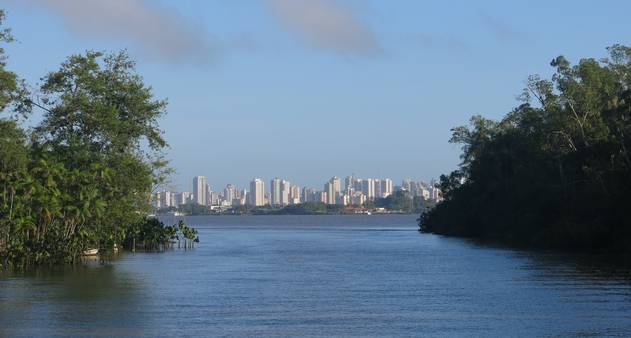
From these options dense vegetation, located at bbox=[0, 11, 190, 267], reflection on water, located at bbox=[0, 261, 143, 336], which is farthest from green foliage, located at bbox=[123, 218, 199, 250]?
reflection on water, located at bbox=[0, 261, 143, 336]

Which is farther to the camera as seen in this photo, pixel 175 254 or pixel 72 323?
pixel 175 254

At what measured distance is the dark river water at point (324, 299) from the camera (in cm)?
3123

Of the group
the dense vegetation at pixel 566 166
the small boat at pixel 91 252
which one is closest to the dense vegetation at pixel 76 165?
the small boat at pixel 91 252

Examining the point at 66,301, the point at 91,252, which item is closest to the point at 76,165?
the point at 91,252

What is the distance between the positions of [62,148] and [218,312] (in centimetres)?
3656

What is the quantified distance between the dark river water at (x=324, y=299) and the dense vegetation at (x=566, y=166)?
374 inches

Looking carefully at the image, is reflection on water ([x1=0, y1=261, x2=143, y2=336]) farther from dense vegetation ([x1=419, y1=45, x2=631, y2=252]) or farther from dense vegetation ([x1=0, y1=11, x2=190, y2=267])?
dense vegetation ([x1=419, y1=45, x2=631, y2=252])

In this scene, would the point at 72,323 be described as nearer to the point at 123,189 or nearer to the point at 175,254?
the point at 123,189

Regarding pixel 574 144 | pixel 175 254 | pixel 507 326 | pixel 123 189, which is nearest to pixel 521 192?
pixel 574 144

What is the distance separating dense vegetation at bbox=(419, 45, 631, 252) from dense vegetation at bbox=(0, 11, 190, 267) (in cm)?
3206

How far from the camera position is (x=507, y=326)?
3162 cm

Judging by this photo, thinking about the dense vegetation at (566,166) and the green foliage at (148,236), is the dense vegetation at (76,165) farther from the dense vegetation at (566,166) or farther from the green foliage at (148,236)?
the dense vegetation at (566,166)

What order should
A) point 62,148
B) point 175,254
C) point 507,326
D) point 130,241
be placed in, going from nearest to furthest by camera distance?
point 507,326, point 62,148, point 175,254, point 130,241

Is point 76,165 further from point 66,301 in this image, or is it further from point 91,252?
point 66,301
